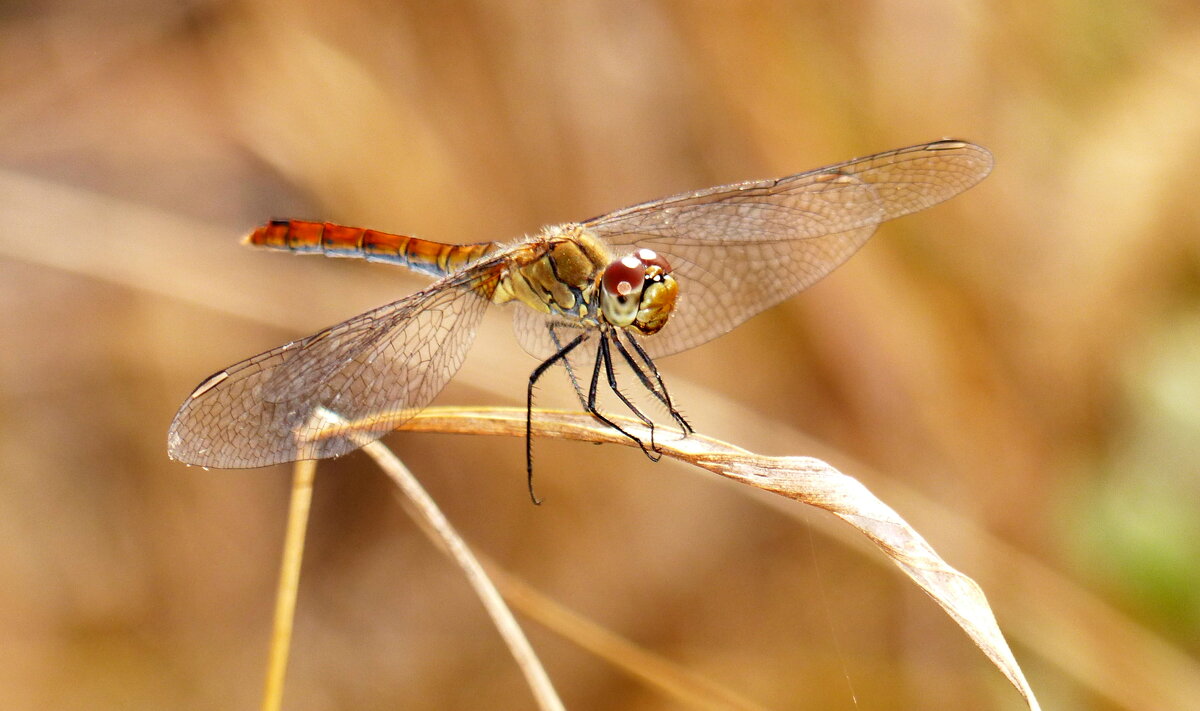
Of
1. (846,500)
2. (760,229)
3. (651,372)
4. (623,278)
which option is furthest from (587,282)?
(846,500)

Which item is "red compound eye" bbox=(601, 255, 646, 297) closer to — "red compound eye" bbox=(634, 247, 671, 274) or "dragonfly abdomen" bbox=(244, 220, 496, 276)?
"red compound eye" bbox=(634, 247, 671, 274)

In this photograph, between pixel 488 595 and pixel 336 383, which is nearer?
pixel 488 595

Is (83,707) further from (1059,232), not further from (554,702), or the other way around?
(1059,232)

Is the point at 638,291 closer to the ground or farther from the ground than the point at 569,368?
farther from the ground

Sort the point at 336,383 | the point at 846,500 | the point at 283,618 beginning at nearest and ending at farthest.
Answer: the point at 846,500
the point at 283,618
the point at 336,383

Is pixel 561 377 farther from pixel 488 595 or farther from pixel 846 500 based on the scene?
pixel 846 500

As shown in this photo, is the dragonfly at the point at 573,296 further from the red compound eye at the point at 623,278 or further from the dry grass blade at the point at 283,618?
the dry grass blade at the point at 283,618

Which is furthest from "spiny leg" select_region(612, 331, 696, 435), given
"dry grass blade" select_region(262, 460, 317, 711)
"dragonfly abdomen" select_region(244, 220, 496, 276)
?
"dry grass blade" select_region(262, 460, 317, 711)

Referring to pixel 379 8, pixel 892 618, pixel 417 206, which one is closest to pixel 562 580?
pixel 892 618
